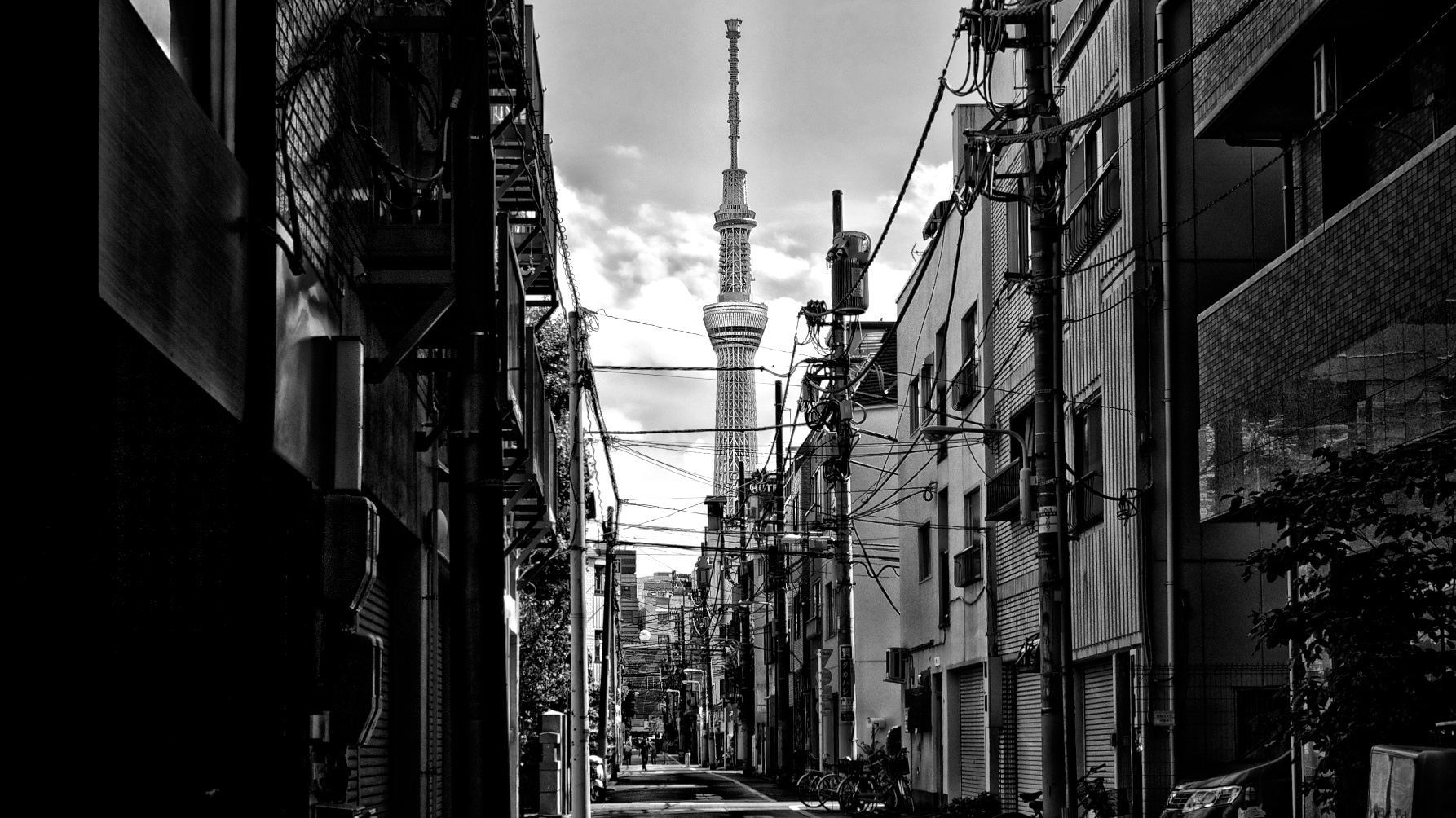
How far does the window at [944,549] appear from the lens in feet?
115

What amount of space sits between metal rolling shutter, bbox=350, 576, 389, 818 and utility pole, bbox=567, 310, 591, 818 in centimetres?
1321

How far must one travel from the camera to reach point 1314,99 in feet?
49.3

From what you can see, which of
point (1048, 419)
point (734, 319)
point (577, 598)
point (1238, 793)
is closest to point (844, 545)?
point (577, 598)

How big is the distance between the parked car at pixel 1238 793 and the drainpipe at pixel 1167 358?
3824mm

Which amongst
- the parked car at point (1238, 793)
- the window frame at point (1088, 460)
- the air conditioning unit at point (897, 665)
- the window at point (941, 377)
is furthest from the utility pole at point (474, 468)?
the air conditioning unit at point (897, 665)

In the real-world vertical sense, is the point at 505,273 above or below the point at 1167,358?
below

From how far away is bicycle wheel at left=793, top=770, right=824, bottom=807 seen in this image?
3781 cm

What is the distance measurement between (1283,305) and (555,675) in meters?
24.9

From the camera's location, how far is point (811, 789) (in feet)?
126

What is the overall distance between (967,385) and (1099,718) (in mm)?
9774

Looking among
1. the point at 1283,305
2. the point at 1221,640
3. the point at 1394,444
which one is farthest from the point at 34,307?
the point at 1221,640

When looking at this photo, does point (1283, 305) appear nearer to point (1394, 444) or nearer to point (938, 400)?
point (1394, 444)

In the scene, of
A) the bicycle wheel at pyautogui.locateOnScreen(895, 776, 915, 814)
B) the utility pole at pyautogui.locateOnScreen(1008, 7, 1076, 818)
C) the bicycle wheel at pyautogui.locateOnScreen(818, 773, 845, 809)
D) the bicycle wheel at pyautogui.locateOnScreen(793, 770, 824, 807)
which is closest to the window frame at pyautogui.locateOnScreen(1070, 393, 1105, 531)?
the utility pole at pyautogui.locateOnScreen(1008, 7, 1076, 818)

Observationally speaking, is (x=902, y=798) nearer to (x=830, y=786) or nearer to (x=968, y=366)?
(x=830, y=786)
